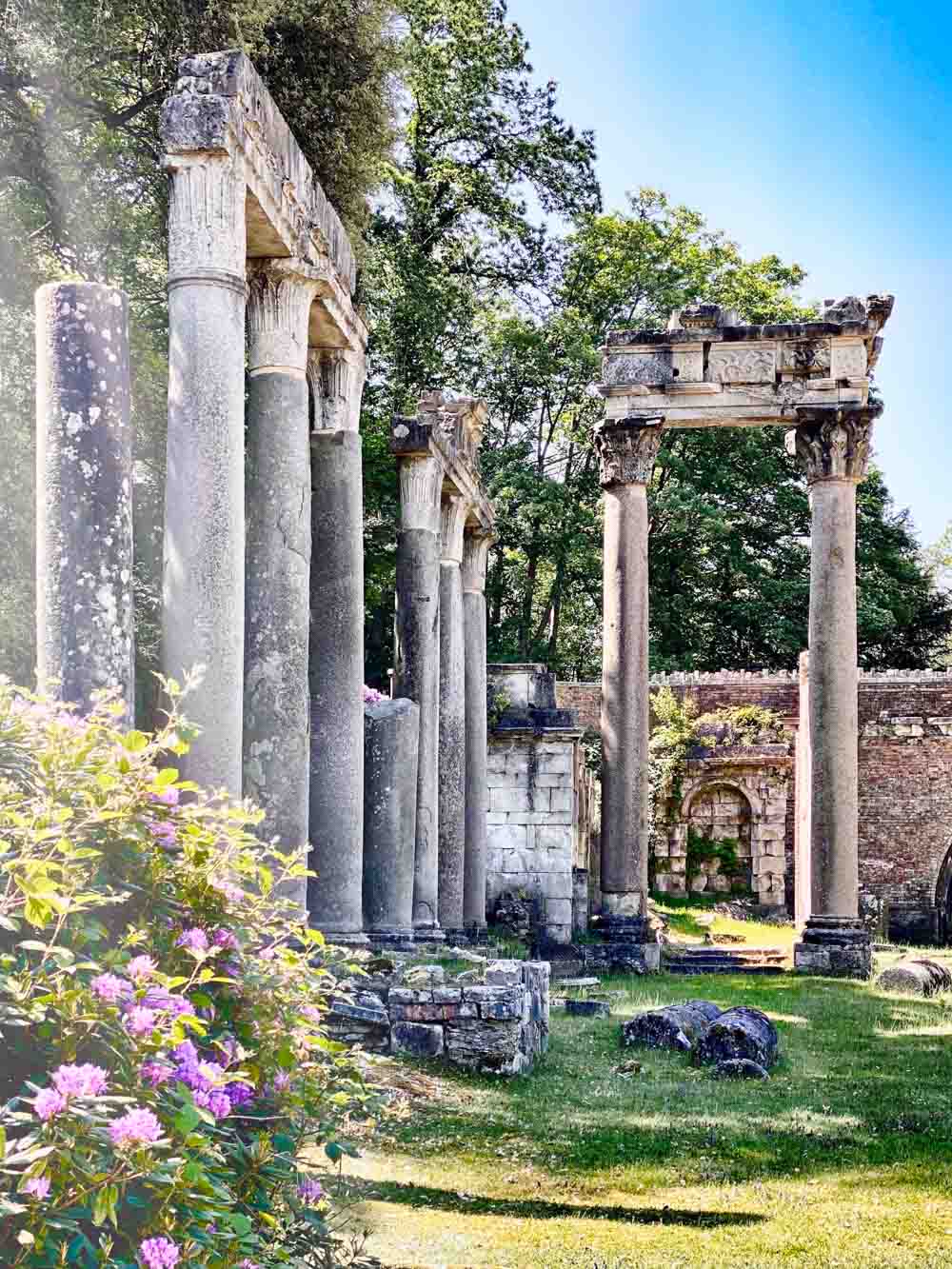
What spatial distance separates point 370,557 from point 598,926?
352 inches

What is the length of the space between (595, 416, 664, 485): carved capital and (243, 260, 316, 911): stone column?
10869mm

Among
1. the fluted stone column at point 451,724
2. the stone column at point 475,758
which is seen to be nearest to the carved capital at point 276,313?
the fluted stone column at point 451,724

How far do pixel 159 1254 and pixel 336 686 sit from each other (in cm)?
973

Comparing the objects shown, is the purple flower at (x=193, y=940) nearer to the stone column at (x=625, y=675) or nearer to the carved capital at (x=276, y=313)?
the carved capital at (x=276, y=313)

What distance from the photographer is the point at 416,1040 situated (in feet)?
37.0

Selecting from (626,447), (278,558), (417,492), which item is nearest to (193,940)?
(278,558)

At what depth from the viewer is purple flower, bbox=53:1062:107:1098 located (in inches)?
134

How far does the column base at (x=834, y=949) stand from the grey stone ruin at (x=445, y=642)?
14.8ft

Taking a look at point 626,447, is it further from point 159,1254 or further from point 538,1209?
point 159,1254

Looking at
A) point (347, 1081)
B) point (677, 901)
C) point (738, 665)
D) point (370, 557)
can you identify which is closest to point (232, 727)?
point (347, 1081)

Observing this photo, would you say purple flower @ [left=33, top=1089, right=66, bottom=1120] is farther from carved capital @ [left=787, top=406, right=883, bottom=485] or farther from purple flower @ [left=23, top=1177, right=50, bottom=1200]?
carved capital @ [left=787, top=406, right=883, bottom=485]

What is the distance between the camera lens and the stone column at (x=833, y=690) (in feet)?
69.0

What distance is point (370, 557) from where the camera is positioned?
27.7 meters

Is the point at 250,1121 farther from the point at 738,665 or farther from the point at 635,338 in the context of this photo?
the point at 738,665
